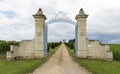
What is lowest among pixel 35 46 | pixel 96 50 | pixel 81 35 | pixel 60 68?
pixel 60 68

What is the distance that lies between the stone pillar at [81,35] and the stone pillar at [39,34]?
3466mm

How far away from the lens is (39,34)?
905 inches

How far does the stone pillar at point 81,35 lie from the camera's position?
74.4 ft

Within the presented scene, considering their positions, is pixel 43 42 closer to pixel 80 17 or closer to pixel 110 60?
pixel 80 17

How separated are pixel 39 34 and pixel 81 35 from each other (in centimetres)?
403

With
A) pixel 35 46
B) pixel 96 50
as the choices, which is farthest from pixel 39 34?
pixel 96 50

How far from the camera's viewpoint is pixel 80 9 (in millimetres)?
23469

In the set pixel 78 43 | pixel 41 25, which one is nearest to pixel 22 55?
pixel 41 25

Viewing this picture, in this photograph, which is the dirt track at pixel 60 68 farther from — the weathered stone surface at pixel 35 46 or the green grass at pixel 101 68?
the weathered stone surface at pixel 35 46

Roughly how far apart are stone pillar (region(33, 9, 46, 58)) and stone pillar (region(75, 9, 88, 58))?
3.47 meters

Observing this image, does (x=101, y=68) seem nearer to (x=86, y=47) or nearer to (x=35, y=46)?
(x=86, y=47)

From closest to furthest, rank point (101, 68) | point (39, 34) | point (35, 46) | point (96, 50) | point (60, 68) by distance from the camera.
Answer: point (60, 68), point (101, 68), point (96, 50), point (35, 46), point (39, 34)

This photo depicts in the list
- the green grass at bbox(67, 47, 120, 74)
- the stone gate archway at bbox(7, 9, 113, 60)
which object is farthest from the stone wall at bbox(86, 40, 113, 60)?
the green grass at bbox(67, 47, 120, 74)

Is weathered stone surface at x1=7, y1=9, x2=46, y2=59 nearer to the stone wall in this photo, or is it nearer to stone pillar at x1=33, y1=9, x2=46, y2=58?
stone pillar at x1=33, y1=9, x2=46, y2=58
